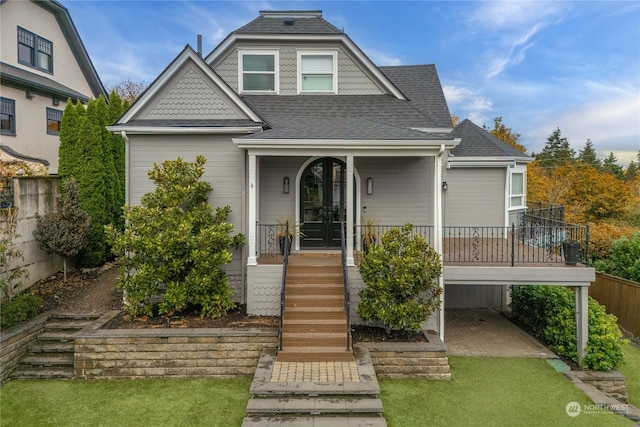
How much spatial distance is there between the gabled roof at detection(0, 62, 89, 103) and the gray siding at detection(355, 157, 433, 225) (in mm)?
13105

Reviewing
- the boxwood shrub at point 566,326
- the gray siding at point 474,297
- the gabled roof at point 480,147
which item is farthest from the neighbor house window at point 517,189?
the boxwood shrub at point 566,326

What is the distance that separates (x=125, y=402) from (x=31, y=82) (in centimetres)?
1381

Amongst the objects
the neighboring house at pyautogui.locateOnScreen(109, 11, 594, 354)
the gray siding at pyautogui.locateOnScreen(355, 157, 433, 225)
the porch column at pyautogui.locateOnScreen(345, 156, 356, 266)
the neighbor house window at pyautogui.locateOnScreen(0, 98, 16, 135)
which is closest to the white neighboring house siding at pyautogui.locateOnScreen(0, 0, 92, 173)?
the neighbor house window at pyautogui.locateOnScreen(0, 98, 16, 135)

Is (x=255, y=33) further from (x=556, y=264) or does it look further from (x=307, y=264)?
(x=556, y=264)

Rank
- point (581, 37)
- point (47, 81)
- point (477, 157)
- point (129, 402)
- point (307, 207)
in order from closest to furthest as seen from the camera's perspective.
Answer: point (129, 402), point (307, 207), point (477, 157), point (47, 81), point (581, 37)

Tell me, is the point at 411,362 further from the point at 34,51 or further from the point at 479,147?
the point at 34,51

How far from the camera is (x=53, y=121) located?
1652 centimetres

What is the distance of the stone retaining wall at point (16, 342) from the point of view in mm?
7539

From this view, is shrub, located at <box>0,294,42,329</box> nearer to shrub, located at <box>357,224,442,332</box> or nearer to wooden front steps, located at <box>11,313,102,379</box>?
wooden front steps, located at <box>11,313,102,379</box>

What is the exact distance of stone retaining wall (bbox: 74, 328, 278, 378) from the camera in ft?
25.1

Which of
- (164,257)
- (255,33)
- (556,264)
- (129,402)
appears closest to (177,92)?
(255,33)

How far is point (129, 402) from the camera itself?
6730 mm

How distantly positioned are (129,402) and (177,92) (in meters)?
7.41

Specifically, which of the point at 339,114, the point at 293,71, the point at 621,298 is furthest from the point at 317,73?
the point at 621,298
